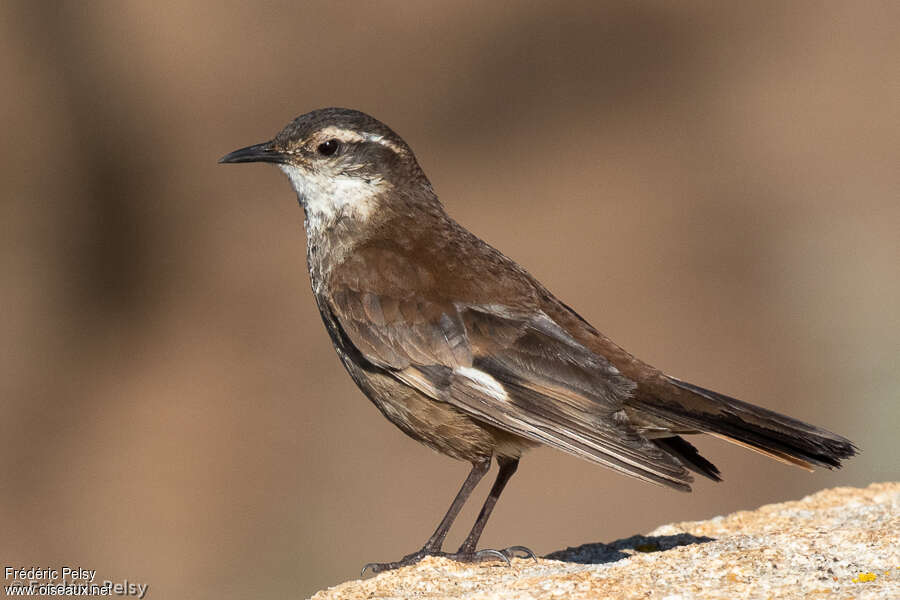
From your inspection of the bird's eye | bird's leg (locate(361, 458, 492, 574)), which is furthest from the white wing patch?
the bird's eye

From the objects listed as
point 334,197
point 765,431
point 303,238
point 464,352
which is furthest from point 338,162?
point 303,238

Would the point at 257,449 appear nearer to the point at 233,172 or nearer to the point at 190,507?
the point at 190,507

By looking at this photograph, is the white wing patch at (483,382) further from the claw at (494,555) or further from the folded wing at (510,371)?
the claw at (494,555)

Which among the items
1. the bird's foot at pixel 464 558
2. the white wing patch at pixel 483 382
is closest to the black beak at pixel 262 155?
the white wing patch at pixel 483 382

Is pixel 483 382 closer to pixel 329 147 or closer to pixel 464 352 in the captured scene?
pixel 464 352

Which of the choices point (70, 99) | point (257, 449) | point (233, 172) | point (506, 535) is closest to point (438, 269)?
point (506, 535)

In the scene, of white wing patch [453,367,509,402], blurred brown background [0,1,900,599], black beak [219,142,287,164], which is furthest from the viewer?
blurred brown background [0,1,900,599]

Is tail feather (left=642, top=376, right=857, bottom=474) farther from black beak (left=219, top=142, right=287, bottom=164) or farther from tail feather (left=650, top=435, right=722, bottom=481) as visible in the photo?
black beak (left=219, top=142, right=287, bottom=164)

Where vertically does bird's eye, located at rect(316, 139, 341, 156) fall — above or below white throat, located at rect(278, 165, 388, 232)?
above
